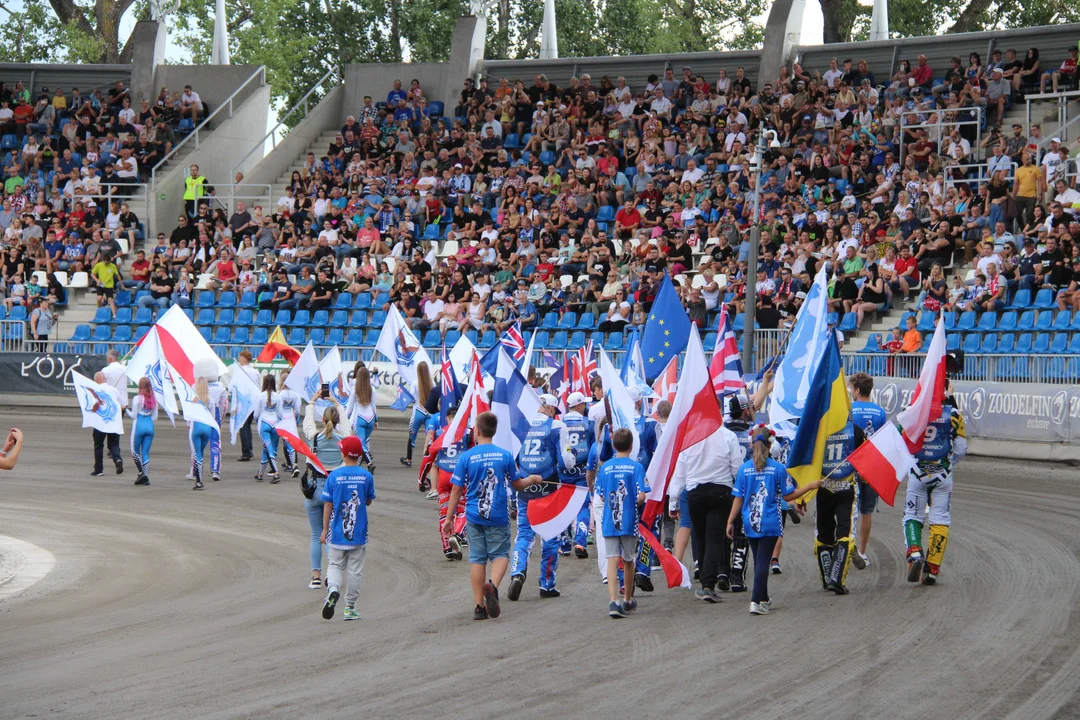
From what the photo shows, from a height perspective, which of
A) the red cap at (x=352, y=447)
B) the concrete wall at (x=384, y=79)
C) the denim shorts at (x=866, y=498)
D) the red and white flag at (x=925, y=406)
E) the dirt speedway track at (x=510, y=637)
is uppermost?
the concrete wall at (x=384, y=79)

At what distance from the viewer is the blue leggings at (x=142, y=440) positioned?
2066 centimetres

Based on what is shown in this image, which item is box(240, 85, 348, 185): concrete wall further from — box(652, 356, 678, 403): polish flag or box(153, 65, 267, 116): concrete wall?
box(652, 356, 678, 403): polish flag

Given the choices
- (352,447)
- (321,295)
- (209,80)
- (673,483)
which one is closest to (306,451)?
(352,447)

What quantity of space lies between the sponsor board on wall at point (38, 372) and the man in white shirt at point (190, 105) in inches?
455

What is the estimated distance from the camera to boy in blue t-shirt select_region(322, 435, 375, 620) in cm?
1142

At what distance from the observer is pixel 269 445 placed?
21.1 meters

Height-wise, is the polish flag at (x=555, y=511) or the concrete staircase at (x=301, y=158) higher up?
the concrete staircase at (x=301, y=158)

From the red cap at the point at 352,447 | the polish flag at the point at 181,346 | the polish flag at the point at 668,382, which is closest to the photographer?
the red cap at the point at 352,447

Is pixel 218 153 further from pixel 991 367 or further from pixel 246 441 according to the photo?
pixel 991 367

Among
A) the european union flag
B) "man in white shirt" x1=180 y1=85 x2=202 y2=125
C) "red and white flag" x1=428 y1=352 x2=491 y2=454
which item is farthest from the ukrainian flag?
"man in white shirt" x1=180 y1=85 x2=202 y2=125

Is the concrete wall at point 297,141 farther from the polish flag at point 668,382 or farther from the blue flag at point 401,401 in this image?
the polish flag at point 668,382

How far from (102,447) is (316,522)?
32.6 ft

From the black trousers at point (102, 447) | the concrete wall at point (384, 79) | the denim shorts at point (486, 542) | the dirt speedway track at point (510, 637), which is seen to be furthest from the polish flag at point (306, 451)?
the concrete wall at point (384, 79)

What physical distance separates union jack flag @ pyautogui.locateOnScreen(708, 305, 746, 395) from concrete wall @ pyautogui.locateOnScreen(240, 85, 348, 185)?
2657 cm
